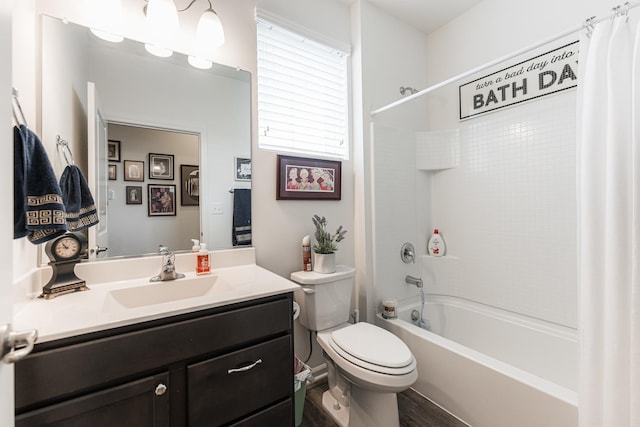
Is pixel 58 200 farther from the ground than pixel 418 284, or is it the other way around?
pixel 58 200

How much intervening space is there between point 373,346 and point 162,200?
1256mm

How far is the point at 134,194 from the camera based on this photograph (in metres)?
1.27

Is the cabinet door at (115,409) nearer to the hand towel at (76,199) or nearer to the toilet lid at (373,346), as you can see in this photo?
the hand towel at (76,199)

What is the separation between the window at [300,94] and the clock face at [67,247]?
0.98 m

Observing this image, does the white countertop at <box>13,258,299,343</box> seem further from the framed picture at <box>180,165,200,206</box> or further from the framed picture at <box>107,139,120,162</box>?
the framed picture at <box>107,139,120,162</box>

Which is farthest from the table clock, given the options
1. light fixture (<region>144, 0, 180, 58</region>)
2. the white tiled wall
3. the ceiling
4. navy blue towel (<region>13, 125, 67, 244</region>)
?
the ceiling

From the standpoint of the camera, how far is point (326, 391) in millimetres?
1666

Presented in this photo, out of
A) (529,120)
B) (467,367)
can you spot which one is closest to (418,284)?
(467,367)

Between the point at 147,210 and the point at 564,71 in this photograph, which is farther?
the point at 564,71

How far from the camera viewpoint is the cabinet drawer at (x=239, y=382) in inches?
34.8

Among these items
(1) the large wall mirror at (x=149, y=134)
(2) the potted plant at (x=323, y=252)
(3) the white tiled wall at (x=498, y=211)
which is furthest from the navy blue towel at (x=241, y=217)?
(3) the white tiled wall at (x=498, y=211)

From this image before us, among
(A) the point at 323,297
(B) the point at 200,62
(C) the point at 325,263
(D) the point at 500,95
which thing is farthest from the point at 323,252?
(D) the point at 500,95

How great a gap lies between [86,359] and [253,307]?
18.5 inches

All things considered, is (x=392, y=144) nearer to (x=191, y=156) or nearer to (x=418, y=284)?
(x=418, y=284)
